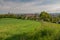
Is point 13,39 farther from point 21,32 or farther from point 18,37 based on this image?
point 21,32

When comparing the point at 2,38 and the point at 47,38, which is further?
the point at 47,38

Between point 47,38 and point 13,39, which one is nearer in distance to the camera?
point 13,39

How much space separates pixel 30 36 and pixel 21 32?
3.12 feet

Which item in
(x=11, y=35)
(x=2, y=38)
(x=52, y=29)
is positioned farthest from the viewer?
(x=52, y=29)

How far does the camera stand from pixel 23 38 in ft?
34.9

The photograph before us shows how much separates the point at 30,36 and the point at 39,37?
699 millimetres

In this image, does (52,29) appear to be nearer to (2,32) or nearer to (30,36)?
(30,36)

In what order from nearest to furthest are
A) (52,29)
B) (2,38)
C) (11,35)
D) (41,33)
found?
(2,38)
(11,35)
(41,33)
(52,29)

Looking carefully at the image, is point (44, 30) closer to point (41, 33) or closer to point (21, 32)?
point (41, 33)

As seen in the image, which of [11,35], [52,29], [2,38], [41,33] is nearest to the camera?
[2,38]

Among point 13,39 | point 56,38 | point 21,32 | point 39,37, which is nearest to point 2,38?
point 13,39

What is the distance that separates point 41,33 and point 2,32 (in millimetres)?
2900

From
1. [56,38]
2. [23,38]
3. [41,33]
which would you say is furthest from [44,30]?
[23,38]

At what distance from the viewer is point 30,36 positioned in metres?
11.1
